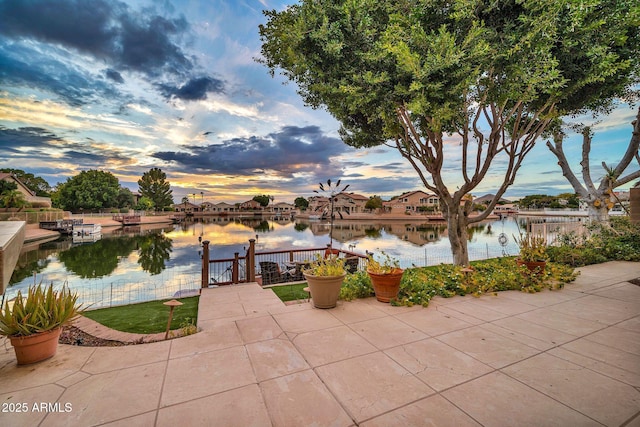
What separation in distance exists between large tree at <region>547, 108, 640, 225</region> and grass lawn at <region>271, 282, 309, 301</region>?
11257 millimetres

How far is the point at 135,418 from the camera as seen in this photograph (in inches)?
75.7

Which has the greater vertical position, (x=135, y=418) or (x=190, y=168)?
(x=190, y=168)

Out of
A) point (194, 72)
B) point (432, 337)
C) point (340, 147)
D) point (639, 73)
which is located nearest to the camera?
point (432, 337)

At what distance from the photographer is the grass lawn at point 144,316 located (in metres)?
4.84

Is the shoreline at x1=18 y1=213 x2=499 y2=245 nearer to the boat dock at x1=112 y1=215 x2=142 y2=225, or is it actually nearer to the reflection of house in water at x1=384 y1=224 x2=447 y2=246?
the boat dock at x1=112 y1=215 x2=142 y2=225

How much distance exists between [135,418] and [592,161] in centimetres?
1839

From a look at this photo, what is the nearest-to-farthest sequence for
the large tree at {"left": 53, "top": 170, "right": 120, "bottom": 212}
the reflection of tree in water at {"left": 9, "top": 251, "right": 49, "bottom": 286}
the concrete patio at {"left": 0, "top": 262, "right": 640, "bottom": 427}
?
the concrete patio at {"left": 0, "top": 262, "right": 640, "bottom": 427}
the reflection of tree in water at {"left": 9, "top": 251, "right": 49, "bottom": 286}
the large tree at {"left": 53, "top": 170, "right": 120, "bottom": 212}

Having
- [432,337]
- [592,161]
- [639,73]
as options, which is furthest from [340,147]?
[432,337]

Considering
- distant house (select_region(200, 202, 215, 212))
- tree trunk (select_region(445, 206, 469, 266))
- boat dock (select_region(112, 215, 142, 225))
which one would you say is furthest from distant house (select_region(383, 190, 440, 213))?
distant house (select_region(200, 202, 215, 212))

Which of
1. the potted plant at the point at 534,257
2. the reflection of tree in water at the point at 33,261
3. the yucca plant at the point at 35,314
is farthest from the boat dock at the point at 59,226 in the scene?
the potted plant at the point at 534,257

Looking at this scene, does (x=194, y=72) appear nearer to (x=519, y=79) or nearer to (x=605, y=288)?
(x=519, y=79)

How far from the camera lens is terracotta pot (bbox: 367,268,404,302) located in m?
4.53

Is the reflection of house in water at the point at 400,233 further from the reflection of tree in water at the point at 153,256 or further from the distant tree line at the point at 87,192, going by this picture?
the distant tree line at the point at 87,192

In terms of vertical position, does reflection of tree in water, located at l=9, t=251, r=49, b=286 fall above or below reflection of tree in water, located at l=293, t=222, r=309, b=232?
below
